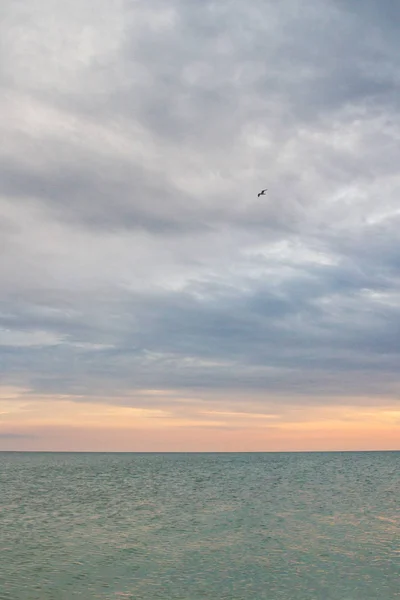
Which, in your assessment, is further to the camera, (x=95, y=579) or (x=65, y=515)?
(x=65, y=515)

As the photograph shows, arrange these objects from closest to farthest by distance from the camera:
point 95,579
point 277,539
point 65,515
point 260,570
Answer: point 95,579, point 260,570, point 277,539, point 65,515

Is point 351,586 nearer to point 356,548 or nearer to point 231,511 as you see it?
point 356,548

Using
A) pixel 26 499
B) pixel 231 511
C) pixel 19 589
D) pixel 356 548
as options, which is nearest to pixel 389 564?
pixel 356 548

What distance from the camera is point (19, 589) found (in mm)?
30922

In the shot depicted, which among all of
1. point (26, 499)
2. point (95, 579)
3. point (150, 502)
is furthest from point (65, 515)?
point (95, 579)

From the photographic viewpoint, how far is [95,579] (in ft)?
108

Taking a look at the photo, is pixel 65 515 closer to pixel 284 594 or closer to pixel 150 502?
pixel 150 502

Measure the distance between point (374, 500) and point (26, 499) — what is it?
155 ft

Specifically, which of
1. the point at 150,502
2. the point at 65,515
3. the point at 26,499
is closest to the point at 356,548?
the point at 65,515

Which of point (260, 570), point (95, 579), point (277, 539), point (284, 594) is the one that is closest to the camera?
point (284, 594)

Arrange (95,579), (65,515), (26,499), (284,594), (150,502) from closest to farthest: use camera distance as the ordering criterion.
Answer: (284,594) → (95,579) → (65,515) → (150,502) → (26,499)

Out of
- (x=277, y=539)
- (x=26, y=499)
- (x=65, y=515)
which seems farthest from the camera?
(x=26, y=499)

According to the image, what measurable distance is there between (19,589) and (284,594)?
14085 millimetres

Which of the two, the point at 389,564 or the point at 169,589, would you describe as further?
the point at 389,564
